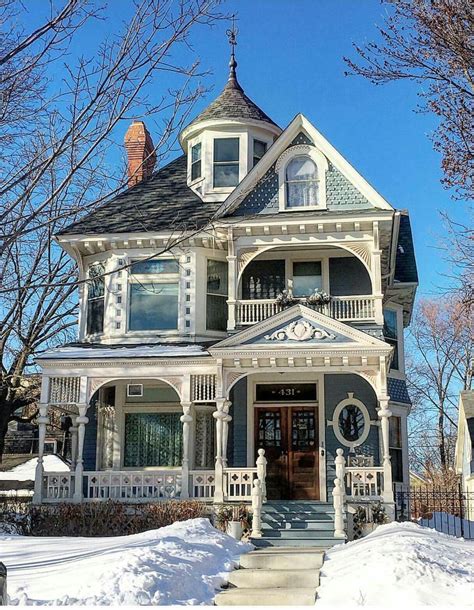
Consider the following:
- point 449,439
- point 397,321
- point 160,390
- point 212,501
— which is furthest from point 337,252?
point 449,439

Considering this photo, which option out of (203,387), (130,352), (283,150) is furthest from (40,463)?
(283,150)

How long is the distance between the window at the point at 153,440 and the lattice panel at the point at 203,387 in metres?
1.49

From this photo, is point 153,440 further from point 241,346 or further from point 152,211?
point 152,211

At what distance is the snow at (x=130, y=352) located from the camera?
61.1 feet

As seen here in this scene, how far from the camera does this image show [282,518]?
16.6m

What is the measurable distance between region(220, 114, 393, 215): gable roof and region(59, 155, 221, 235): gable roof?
105 cm

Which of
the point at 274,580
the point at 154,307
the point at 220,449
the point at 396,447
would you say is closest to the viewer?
the point at 274,580

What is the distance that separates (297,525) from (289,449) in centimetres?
312

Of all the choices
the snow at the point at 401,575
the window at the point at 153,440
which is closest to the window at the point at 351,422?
the window at the point at 153,440

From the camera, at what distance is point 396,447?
22.0 m

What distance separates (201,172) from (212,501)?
9.54m

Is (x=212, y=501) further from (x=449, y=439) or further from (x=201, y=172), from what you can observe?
(x=449, y=439)

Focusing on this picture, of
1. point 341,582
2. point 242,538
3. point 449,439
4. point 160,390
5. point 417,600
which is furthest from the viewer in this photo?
point 449,439

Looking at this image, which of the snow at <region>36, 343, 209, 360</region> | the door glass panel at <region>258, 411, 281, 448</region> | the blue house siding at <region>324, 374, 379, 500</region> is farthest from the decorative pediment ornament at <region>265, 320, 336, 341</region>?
the door glass panel at <region>258, 411, 281, 448</region>
